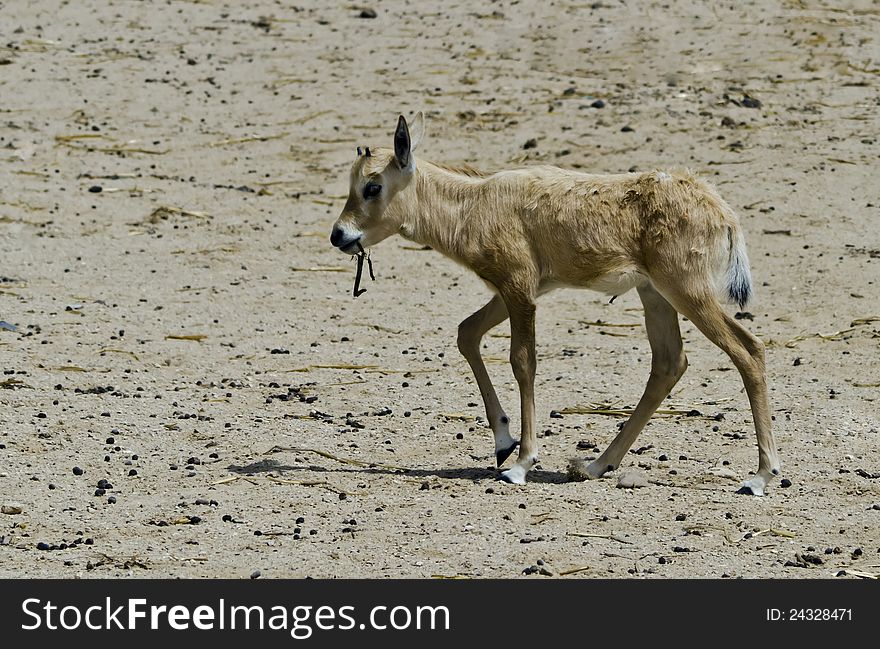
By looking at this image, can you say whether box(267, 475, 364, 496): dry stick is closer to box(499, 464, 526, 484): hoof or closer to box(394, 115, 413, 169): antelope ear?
box(499, 464, 526, 484): hoof

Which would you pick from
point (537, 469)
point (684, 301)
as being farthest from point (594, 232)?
point (537, 469)

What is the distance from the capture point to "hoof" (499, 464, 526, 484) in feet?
26.8

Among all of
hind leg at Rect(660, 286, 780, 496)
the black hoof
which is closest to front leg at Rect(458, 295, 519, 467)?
the black hoof

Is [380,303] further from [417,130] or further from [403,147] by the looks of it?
[403,147]

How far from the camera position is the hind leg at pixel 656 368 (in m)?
8.35

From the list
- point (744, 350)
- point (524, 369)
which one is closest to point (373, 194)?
point (524, 369)

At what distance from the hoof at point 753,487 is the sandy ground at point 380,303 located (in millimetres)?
62

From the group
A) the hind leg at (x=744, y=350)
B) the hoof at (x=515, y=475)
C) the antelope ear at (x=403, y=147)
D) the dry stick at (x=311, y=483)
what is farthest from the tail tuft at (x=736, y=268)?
the dry stick at (x=311, y=483)

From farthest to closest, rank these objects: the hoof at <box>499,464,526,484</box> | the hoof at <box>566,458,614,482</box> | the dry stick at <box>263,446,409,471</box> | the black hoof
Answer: the dry stick at <box>263,446,409,471</box>
the black hoof
the hoof at <box>566,458,614,482</box>
the hoof at <box>499,464,526,484</box>

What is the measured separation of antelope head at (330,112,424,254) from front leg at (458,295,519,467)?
75cm

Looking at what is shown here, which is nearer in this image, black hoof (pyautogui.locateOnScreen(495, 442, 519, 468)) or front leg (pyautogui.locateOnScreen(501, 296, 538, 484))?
front leg (pyautogui.locateOnScreen(501, 296, 538, 484))

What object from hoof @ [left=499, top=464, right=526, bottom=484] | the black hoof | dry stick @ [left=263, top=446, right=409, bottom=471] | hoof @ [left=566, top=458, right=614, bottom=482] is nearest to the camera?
hoof @ [left=499, top=464, right=526, bottom=484]

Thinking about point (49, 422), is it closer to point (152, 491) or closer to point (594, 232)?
point (152, 491)

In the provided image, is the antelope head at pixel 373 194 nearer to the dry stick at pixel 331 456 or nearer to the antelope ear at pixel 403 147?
the antelope ear at pixel 403 147
